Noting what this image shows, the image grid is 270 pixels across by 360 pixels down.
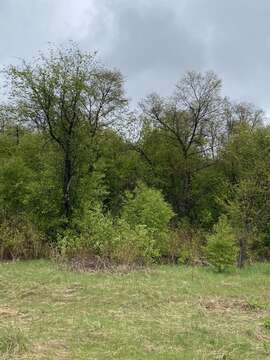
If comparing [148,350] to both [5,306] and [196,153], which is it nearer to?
[5,306]

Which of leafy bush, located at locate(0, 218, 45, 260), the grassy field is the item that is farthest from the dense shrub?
the grassy field

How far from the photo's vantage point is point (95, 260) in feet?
47.0

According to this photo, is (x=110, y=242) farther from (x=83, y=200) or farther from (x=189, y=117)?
(x=189, y=117)

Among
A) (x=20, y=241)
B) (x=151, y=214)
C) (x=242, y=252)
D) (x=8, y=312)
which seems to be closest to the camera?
(x=8, y=312)

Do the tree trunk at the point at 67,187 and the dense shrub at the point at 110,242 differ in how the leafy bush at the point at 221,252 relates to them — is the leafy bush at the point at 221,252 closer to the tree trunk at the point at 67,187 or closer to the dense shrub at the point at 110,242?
the dense shrub at the point at 110,242

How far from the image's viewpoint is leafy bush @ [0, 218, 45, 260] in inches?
628

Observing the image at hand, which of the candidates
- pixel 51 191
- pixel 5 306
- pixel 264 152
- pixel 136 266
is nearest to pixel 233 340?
pixel 5 306

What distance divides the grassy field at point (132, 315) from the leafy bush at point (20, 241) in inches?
99.0

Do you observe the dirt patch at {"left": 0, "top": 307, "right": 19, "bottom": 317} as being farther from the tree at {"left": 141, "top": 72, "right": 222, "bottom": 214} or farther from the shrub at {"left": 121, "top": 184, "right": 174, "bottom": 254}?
the tree at {"left": 141, "top": 72, "right": 222, "bottom": 214}

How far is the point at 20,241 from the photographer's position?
641 inches

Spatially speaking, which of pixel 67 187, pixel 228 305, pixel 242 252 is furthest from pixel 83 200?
pixel 228 305

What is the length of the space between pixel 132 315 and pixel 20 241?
28.2 ft

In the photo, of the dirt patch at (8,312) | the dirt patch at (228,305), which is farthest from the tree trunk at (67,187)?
the dirt patch at (8,312)

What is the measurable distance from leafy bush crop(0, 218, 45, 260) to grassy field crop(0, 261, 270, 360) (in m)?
2.52
